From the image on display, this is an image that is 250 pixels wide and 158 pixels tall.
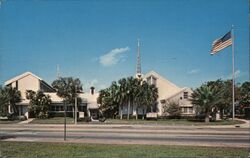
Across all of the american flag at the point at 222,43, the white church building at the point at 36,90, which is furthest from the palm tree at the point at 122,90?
the american flag at the point at 222,43

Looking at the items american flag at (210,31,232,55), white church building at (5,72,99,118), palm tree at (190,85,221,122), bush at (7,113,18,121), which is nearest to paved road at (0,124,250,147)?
american flag at (210,31,232,55)

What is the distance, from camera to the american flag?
119 feet

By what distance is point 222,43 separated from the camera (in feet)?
119

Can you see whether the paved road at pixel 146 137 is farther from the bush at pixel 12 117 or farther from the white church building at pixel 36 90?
the white church building at pixel 36 90

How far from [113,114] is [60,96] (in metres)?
9.76

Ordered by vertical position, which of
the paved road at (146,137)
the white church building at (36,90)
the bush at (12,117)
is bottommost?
the bush at (12,117)

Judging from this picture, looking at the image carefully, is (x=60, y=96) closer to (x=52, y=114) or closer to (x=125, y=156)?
(x=52, y=114)

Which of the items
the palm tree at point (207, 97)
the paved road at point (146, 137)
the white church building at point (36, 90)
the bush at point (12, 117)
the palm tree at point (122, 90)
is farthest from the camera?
the white church building at point (36, 90)

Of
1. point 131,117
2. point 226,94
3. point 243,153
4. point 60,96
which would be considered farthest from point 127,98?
point 243,153

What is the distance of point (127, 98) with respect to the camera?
53781mm

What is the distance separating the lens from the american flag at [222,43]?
36188mm

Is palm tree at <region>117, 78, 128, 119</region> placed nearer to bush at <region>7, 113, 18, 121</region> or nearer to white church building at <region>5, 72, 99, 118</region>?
white church building at <region>5, 72, 99, 118</region>

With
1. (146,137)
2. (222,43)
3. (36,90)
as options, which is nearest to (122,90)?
(36,90)

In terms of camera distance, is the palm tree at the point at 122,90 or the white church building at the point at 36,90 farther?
the white church building at the point at 36,90
